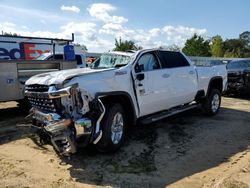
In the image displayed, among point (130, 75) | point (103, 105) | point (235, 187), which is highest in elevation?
point (130, 75)

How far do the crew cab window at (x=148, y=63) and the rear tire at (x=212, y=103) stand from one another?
2695 mm

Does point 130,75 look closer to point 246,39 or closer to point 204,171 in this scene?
point 204,171

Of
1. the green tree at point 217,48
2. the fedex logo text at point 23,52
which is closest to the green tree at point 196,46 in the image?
the green tree at point 217,48

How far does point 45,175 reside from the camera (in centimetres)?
496

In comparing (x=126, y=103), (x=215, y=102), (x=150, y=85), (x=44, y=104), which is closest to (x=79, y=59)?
(x=215, y=102)

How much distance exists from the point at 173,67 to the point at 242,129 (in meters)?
2.29

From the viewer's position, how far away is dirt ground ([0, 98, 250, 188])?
15.6 ft

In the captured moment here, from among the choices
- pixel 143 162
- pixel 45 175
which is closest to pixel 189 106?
pixel 143 162

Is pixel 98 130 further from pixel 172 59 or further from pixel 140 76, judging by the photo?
pixel 172 59

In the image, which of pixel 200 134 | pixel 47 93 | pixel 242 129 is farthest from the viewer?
pixel 242 129

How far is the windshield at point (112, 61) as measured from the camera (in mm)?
6638

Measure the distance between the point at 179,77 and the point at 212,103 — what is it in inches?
82.6

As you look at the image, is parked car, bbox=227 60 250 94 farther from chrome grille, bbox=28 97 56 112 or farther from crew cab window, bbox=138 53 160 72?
chrome grille, bbox=28 97 56 112

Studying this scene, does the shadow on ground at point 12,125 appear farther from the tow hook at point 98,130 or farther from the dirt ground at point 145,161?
the tow hook at point 98,130
